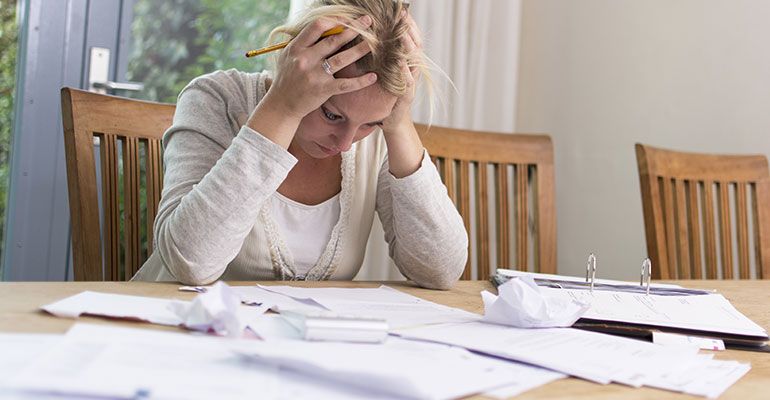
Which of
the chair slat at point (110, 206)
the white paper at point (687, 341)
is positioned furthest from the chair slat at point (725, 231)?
the chair slat at point (110, 206)

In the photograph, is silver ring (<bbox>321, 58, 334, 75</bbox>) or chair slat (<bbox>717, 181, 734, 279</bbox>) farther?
chair slat (<bbox>717, 181, 734, 279</bbox>)

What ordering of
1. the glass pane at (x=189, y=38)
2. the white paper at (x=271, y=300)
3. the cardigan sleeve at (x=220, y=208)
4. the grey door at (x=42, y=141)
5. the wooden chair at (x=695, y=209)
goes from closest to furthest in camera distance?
the white paper at (x=271, y=300) → the cardigan sleeve at (x=220, y=208) → the wooden chair at (x=695, y=209) → the grey door at (x=42, y=141) → the glass pane at (x=189, y=38)

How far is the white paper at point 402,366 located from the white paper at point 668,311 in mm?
260

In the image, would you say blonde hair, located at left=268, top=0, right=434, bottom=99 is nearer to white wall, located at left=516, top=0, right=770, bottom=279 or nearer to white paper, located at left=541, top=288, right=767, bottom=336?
white paper, located at left=541, top=288, right=767, bottom=336

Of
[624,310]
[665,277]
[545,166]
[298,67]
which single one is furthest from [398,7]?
[665,277]

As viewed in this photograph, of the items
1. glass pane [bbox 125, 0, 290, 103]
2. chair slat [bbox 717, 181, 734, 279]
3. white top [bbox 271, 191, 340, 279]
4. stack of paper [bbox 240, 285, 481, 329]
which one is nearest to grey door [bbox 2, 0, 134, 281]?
glass pane [bbox 125, 0, 290, 103]

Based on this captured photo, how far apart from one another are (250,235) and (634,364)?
2.08ft

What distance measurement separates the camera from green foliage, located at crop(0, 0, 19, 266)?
6.20 ft

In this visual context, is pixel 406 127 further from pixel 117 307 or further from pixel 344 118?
pixel 117 307

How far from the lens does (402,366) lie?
1.62 feet

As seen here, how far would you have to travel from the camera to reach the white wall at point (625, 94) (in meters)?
1.97

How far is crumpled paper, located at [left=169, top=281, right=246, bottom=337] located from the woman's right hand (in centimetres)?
38

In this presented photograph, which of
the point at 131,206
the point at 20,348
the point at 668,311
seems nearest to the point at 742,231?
the point at 668,311

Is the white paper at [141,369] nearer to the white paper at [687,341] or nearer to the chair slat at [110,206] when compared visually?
the white paper at [687,341]
